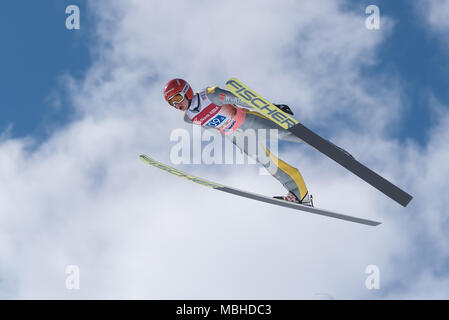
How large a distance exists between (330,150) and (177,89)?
10.1ft

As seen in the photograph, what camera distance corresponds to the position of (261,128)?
1034 cm

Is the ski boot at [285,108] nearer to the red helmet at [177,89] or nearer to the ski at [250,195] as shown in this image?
the red helmet at [177,89]

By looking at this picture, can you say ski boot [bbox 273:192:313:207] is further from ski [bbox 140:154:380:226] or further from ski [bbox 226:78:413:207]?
ski [bbox 226:78:413:207]

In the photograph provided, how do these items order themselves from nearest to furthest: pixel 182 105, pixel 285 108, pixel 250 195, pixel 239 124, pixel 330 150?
pixel 330 150
pixel 285 108
pixel 182 105
pixel 239 124
pixel 250 195

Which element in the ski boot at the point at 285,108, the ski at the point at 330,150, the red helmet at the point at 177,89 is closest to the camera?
the ski at the point at 330,150

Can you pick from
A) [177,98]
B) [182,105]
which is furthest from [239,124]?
[177,98]

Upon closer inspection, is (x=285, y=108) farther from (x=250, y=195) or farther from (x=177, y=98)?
(x=250, y=195)

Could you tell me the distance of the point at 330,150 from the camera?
30.0 feet

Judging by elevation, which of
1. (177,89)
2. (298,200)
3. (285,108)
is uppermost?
(177,89)

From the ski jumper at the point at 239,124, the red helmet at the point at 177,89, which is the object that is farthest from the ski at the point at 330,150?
the red helmet at the point at 177,89

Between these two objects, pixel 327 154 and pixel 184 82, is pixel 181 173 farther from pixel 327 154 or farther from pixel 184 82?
pixel 327 154

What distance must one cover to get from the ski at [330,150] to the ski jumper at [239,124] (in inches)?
21.2

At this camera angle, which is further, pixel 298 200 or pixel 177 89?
pixel 298 200

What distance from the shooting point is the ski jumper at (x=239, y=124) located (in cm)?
976
